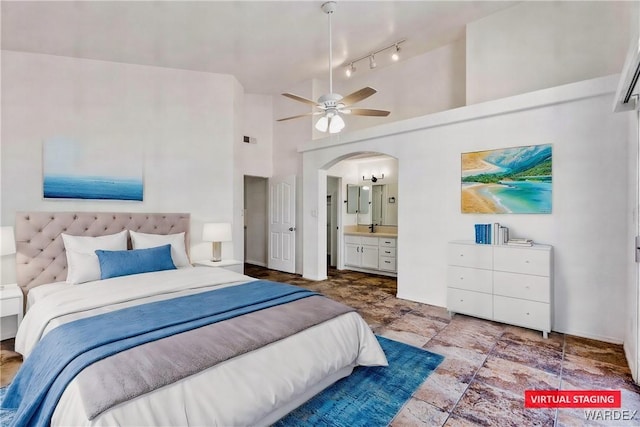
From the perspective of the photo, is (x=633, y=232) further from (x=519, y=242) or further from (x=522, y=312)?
(x=522, y=312)

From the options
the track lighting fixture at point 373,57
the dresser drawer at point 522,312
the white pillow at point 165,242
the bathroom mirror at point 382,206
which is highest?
the track lighting fixture at point 373,57

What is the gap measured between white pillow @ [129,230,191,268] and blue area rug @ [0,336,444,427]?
174cm

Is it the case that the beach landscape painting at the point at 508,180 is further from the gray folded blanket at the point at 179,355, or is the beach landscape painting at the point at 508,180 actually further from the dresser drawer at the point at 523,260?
the gray folded blanket at the point at 179,355

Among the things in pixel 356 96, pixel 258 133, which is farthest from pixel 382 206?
pixel 356 96

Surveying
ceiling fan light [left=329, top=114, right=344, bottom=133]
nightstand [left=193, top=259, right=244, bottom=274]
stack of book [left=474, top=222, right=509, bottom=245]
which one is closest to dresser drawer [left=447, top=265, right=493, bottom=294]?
stack of book [left=474, top=222, right=509, bottom=245]

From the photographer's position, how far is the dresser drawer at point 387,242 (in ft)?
19.6

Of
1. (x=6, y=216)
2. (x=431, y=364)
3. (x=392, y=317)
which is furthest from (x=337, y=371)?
(x=6, y=216)

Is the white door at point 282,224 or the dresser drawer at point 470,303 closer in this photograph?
the dresser drawer at point 470,303

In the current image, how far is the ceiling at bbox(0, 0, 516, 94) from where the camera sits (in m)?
3.24

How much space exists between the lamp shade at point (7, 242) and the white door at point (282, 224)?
13.0 ft

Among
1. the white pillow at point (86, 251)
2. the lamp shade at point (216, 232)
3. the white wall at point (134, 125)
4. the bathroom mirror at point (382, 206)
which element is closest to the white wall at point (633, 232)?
the bathroom mirror at point (382, 206)

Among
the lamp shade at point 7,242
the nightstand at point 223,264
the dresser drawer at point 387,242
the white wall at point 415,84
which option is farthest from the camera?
the dresser drawer at point 387,242

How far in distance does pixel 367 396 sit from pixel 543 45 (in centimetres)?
421

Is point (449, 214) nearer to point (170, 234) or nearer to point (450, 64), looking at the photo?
point (450, 64)
